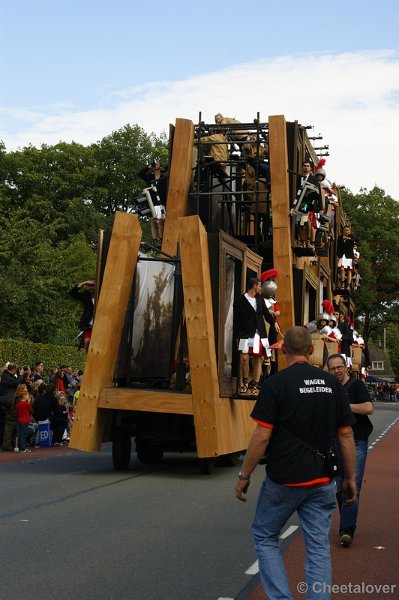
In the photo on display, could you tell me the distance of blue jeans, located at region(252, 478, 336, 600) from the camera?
6164 millimetres

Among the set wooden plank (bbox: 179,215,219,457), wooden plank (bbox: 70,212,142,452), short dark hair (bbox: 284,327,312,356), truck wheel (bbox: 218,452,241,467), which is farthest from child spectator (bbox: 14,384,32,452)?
short dark hair (bbox: 284,327,312,356)

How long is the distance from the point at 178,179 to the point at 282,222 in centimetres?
206

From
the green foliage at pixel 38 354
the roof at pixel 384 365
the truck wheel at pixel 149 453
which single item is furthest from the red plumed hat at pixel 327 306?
the roof at pixel 384 365

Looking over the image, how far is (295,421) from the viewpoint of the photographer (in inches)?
245

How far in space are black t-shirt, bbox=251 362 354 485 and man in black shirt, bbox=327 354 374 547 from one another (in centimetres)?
335

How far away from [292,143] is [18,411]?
766cm

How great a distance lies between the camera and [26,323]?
3928cm

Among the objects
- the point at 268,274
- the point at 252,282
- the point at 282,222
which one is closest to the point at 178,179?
the point at 282,222

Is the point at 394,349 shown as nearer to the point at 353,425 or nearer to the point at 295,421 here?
the point at 353,425

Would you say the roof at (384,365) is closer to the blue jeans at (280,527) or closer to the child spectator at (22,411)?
the child spectator at (22,411)

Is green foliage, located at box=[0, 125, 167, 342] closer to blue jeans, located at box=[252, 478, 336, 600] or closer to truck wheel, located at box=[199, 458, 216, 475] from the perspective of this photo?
truck wheel, located at box=[199, 458, 216, 475]

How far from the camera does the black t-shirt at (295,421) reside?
6203mm

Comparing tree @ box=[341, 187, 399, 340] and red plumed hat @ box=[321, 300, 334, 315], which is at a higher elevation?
tree @ box=[341, 187, 399, 340]

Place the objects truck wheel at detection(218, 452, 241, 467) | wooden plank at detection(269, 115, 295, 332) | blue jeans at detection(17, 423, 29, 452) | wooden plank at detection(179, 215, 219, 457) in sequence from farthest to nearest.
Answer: blue jeans at detection(17, 423, 29, 452), wooden plank at detection(269, 115, 295, 332), truck wheel at detection(218, 452, 241, 467), wooden plank at detection(179, 215, 219, 457)
